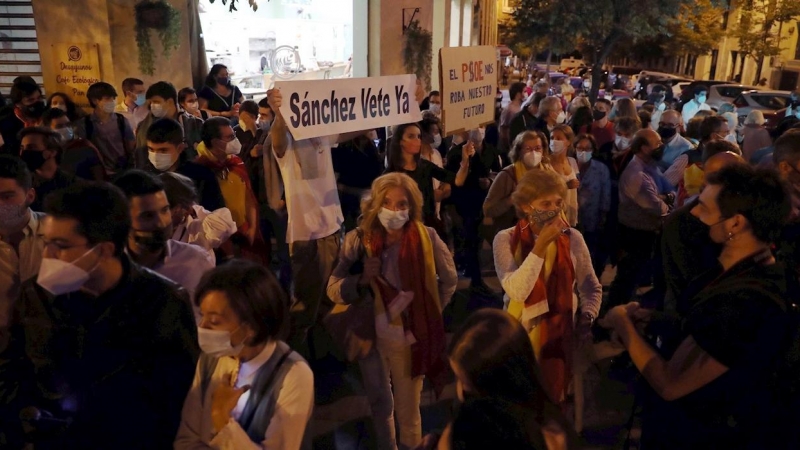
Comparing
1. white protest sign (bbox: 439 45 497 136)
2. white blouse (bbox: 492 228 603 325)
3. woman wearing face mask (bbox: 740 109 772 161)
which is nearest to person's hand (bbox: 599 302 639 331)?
white blouse (bbox: 492 228 603 325)

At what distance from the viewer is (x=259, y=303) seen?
2223mm

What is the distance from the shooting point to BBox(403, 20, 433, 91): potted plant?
1420cm

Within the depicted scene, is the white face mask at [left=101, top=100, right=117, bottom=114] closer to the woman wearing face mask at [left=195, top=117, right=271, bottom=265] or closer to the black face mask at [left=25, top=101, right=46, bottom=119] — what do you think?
the black face mask at [left=25, top=101, right=46, bottom=119]

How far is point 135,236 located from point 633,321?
2.19 m

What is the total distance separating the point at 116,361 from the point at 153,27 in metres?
9.94

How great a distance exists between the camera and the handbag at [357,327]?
11.3 ft

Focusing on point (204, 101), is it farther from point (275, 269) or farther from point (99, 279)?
point (99, 279)

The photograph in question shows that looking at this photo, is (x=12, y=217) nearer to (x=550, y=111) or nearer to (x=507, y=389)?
(x=507, y=389)

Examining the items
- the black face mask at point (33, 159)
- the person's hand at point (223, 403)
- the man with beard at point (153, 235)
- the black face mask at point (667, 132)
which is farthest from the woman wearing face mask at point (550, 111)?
the person's hand at point (223, 403)

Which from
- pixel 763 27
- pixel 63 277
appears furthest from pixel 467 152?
pixel 763 27

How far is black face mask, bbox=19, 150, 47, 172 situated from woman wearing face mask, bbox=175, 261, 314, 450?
3006mm

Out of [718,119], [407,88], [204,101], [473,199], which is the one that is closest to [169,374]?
[407,88]

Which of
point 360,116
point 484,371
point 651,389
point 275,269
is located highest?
point 360,116

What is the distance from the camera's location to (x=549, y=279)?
3367mm
